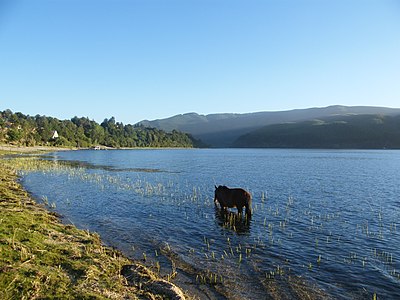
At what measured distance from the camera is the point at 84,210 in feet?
92.2

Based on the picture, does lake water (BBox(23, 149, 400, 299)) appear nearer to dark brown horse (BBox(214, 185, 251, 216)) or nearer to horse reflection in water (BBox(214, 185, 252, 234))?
horse reflection in water (BBox(214, 185, 252, 234))

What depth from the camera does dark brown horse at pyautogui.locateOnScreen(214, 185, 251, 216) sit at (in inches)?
1059

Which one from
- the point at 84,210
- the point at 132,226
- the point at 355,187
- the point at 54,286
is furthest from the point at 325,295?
the point at 355,187

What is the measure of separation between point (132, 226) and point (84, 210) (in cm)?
787

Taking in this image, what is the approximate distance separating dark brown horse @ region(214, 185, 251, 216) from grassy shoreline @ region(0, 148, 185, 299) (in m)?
13.9

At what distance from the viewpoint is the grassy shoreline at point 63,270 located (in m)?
9.54

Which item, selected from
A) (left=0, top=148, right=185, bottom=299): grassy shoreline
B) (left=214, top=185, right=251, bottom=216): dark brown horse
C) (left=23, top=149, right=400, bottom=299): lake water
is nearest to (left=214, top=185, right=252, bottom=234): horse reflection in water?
(left=214, top=185, right=251, bottom=216): dark brown horse

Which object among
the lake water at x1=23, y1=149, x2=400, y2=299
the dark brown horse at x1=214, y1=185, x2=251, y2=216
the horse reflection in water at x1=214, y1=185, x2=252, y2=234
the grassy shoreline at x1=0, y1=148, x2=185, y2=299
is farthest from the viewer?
the dark brown horse at x1=214, y1=185, x2=251, y2=216

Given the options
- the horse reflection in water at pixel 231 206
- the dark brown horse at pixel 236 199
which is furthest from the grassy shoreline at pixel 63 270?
the dark brown horse at pixel 236 199

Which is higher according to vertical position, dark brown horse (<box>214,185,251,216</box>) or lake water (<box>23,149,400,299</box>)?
dark brown horse (<box>214,185,251,216</box>)

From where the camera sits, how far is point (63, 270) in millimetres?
11570

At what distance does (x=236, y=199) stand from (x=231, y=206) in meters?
0.98

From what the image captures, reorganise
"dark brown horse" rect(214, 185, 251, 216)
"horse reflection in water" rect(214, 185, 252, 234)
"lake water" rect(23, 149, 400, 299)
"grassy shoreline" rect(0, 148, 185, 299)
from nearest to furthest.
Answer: "grassy shoreline" rect(0, 148, 185, 299) → "lake water" rect(23, 149, 400, 299) → "horse reflection in water" rect(214, 185, 252, 234) → "dark brown horse" rect(214, 185, 251, 216)

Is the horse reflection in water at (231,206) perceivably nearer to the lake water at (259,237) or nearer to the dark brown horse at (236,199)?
the dark brown horse at (236,199)
